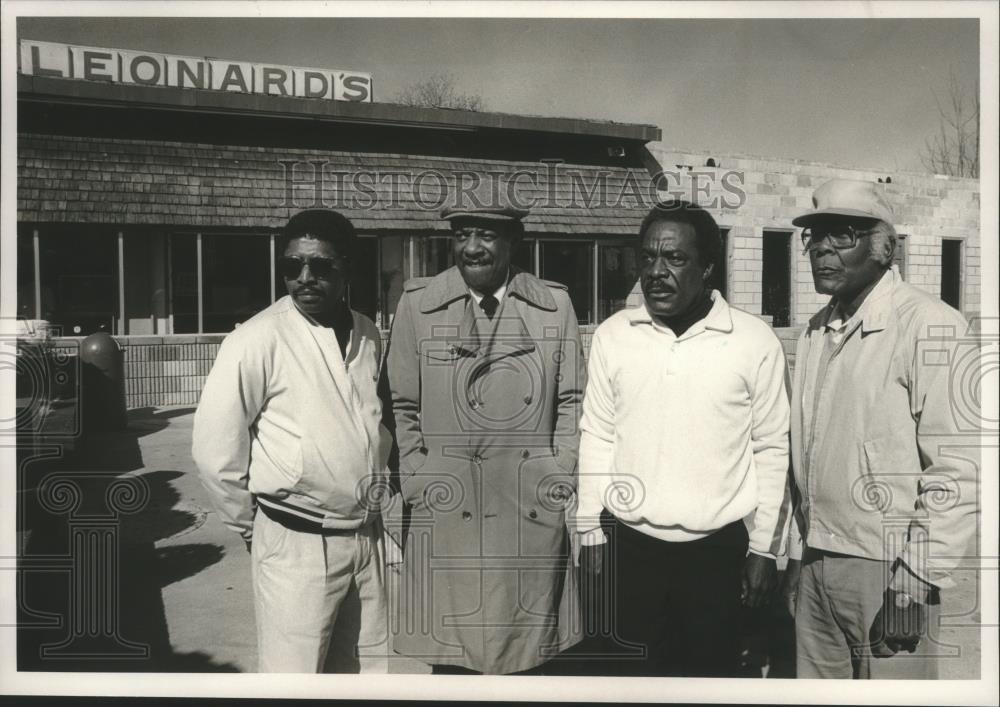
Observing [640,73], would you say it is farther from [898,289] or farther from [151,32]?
[151,32]

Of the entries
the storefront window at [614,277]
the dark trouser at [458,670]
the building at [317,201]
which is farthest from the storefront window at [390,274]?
the dark trouser at [458,670]

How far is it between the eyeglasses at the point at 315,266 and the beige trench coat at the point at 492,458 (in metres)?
0.32

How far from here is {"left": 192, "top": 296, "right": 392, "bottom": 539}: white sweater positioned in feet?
9.23

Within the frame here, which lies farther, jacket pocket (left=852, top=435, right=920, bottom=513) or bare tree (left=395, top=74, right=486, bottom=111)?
bare tree (left=395, top=74, right=486, bottom=111)

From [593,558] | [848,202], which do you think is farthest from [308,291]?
[848,202]

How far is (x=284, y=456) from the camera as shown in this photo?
2.86 meters

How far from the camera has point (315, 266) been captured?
296 cm

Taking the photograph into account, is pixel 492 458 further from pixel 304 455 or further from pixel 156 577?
pixel 156 577

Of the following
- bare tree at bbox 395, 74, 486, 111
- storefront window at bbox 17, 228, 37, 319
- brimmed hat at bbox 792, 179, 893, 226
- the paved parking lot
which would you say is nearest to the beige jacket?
brimmed hat at bbox 792, 179, 893, 226

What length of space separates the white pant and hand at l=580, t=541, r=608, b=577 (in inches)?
31.5

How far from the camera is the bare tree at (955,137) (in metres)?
3.34

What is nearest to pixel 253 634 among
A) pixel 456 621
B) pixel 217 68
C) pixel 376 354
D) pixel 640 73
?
pixel 456 621

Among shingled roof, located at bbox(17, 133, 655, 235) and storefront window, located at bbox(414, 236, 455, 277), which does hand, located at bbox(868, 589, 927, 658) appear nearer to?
shingled roof, located at bbox(17, 133, 655, 235)

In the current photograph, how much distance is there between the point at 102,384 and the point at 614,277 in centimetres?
225
